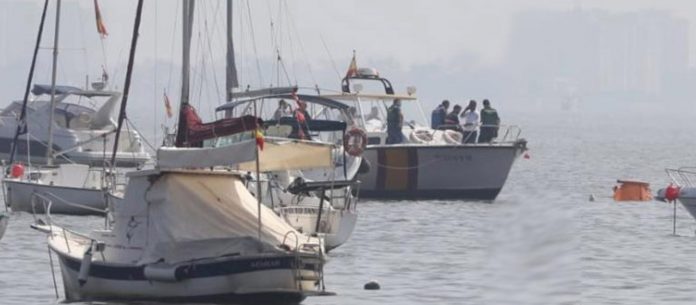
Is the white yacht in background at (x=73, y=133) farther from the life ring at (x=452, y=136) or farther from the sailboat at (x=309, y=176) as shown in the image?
the life ring at (x=452, y=136)

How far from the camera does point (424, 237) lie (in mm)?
35812

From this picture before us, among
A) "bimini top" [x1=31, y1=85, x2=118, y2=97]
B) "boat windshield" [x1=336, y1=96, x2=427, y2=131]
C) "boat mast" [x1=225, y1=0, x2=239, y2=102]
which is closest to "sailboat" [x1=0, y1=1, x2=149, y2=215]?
"bimini top" [x1=31, y1=85, x2=118, y2=97]

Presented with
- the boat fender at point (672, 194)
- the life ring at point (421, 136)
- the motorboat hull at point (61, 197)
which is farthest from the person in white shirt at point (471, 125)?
the boat fender at point (672, 194)

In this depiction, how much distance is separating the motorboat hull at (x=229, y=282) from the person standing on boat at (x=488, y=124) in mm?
25210

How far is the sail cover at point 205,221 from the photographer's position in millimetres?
20906

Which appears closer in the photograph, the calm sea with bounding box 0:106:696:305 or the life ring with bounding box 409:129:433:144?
the calm sea with bounding box 0:106:696:305

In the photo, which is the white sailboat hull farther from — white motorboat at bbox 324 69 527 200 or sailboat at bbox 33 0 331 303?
white motorboat at bbox 324 69 527 200

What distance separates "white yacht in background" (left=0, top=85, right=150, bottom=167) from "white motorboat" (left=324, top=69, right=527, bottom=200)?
8.88 metres

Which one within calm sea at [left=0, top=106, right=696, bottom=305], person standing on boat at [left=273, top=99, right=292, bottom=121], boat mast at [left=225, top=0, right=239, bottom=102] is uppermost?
boat mast at [left=225, top=0, right=239, bottom=102]

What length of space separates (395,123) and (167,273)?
25309mm

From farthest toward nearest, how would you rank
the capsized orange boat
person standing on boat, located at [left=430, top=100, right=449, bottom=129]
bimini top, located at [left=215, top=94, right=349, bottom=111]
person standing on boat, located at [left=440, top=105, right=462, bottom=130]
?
1. the capsized orange boat
2. person standing on boat, located at [left=430, top=100, right=449, bottom=129]
3. person standing on boat, located at [left=440, top=105, right=462, bottom=130]
4. bimini top, located at [left=215, top=94, right=349, bottom=111]

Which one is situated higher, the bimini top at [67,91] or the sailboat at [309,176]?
the bimini top at [67,91]

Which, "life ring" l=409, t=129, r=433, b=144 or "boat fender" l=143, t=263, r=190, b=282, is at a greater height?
"life ring" l=409, t=129, r=433, b=144

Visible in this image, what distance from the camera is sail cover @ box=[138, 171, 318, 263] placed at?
20.9 meters
